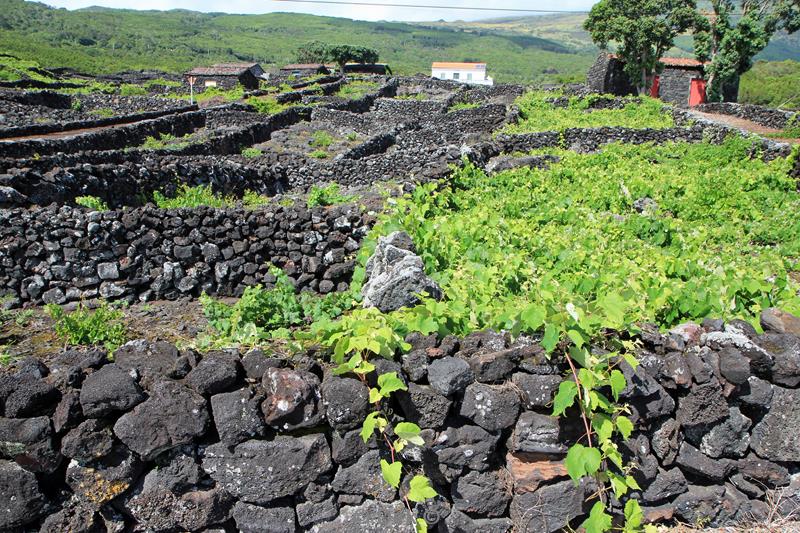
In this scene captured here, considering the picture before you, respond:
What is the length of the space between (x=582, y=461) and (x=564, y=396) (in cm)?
42

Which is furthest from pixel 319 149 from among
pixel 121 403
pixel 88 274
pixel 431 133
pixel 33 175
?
pixel 121 403

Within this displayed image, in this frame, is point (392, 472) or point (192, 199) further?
point (192, 199)

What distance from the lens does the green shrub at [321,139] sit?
23.4 meters

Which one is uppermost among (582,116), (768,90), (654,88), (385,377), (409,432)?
(768,90)

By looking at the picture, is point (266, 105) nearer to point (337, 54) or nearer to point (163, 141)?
point (163, 141)

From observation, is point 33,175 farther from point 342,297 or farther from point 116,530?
point 116,530

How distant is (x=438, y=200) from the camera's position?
1071cm

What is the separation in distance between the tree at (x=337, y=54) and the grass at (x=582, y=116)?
64620mm

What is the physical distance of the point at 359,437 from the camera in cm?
377

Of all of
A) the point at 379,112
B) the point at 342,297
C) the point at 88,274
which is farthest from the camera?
the point at 379,112

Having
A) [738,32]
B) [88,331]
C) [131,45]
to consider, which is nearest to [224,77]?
[738,32]

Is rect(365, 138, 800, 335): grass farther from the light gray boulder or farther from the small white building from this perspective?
the small white building

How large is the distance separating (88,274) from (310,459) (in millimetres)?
6624

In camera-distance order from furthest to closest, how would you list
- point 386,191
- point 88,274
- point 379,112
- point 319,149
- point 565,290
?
point 379,112, point 319,149, point 386,191, point 88,274, point 565,290
